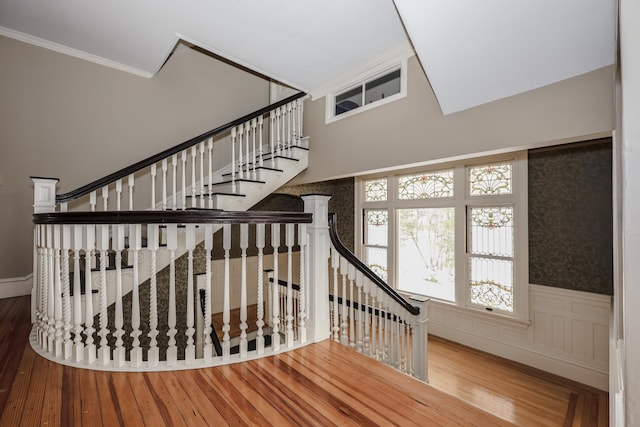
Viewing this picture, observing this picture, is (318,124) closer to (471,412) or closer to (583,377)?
(471,412)

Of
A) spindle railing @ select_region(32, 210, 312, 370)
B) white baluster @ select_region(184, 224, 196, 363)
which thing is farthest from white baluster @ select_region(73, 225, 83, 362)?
white baluster @ select_region(184, 224, 196, 363)

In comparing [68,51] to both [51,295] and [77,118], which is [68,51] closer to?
[77,118]

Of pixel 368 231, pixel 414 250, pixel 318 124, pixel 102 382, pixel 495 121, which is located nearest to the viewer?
pixel 102 382

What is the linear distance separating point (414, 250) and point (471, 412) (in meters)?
3.84

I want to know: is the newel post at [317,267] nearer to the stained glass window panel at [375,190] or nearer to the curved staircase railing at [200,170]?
the curved staircase railing at [200,170]

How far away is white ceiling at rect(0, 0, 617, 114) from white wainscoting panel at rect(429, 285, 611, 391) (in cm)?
265

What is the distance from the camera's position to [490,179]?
424 centimetres

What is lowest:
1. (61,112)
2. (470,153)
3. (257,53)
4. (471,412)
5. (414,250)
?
(471,412)

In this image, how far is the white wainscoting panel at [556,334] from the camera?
338cm

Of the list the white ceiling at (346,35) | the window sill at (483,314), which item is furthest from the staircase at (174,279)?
the window sill at (483,314)

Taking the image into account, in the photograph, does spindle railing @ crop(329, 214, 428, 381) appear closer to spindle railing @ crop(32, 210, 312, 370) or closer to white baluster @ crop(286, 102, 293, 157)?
spindle railing @ crop(32, 210, 312, 370)

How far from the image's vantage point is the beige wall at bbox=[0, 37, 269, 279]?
3.30 m

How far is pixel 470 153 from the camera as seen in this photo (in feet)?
9.33

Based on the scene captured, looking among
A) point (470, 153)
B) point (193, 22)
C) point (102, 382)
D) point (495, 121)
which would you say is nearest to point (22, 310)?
point (102, 382)
